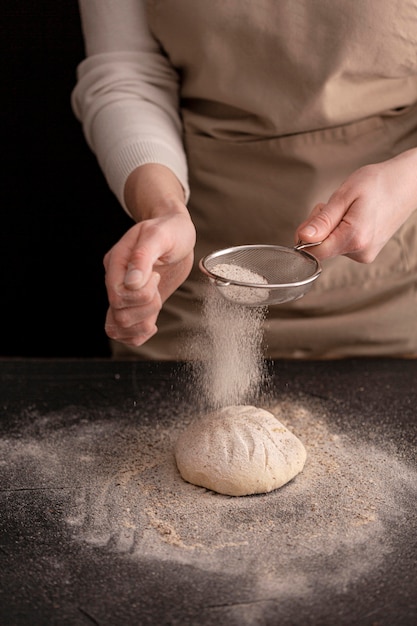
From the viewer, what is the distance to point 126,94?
160cm

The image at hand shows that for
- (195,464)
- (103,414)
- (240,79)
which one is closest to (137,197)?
(240,79)

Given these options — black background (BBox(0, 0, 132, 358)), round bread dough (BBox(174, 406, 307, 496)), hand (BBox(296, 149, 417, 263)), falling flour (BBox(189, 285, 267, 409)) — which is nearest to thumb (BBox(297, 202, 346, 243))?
hand (BBox(296, 149, 417, 263))

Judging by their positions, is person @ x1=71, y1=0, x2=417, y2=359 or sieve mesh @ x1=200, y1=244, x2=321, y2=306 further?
person @ x1=71, y1=0, x2=417, y2=359

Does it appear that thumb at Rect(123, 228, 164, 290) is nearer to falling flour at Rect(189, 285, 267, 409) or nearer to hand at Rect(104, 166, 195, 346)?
hand at Rect(104, 166, 195, 346)

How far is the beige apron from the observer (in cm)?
146

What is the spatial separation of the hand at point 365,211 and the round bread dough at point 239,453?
0.30m

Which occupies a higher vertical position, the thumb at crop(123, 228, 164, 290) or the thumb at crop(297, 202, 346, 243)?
the thumb at crop(297, 202, 346, 243)

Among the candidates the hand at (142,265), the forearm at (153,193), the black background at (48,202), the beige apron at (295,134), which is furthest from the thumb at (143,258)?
the black background at (48,202)

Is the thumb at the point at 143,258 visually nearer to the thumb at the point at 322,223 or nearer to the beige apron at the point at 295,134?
the thumb at the point at 322,223

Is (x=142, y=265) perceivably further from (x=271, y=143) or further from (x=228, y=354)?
(x=271, y=143)

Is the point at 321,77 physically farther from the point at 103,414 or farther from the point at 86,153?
the point at 86,153

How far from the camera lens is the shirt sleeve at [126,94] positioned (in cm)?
154

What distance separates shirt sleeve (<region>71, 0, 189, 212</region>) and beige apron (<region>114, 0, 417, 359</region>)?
0.04 meters

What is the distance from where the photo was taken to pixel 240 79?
1516 mm
